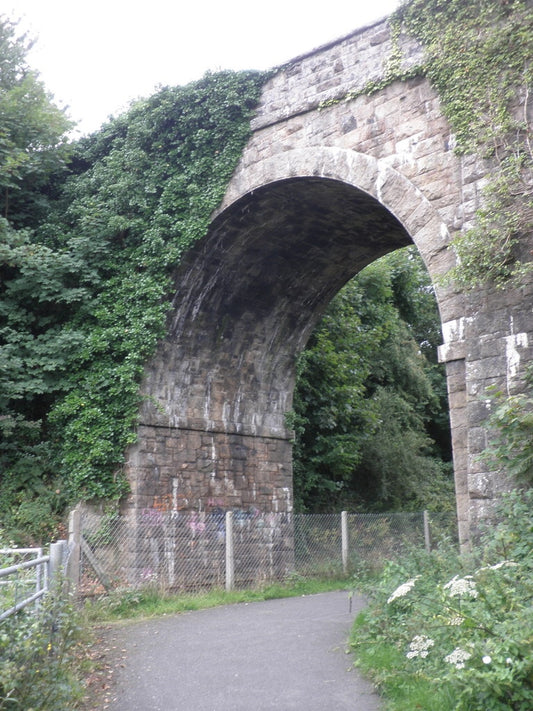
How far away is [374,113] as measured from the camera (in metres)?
8.87

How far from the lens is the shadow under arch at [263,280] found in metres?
9.85

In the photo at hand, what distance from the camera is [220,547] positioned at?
11195mm

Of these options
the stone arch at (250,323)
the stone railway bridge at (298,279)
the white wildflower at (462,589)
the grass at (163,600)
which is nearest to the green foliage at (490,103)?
the stone railway bridge at (298,279)

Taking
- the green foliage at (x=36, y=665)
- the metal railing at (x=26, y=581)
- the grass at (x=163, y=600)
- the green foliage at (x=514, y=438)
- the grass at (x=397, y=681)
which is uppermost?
the green foliage at (x=514, y=438)

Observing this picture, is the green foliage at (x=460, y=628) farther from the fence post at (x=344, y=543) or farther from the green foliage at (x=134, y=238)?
the green foliage at (x=134, y=238)

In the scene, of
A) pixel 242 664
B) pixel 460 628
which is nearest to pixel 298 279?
pixel 242 664

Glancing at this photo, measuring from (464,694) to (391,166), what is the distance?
20.0 feet

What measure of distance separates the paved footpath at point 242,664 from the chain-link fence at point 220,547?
1.71 metres

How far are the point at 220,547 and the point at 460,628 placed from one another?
743 centimetres

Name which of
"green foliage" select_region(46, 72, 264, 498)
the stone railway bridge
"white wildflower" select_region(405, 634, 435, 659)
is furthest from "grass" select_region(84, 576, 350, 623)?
"white wildflower" select_region(405, 634, 435, 659)

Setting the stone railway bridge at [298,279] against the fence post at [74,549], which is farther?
the fence post at [74,549]

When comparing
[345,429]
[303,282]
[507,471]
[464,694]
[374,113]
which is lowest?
[464,694]

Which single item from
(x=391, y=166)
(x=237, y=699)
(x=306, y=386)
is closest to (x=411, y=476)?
(x=306, y=386)

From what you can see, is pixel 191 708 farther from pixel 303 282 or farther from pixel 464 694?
pixel 303 282
